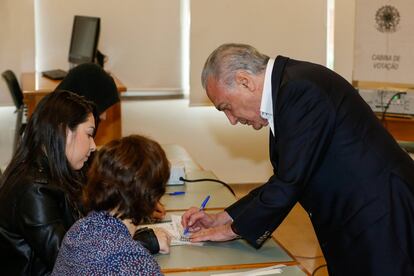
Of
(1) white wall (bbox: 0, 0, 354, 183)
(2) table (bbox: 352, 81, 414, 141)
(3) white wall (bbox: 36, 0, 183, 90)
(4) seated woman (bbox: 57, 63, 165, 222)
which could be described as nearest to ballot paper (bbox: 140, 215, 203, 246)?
(4) seated woman (bbox: 57, 63, 165, 222)

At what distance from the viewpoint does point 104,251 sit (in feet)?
4.31

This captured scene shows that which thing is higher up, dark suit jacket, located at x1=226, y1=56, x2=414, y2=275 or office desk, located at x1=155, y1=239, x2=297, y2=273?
dark suit jacket, located at x1=226, y1=56, x2=414, y2=275

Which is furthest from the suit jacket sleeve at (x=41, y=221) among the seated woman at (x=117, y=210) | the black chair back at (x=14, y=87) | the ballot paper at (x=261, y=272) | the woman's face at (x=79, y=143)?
the black chair back at (x=14, y=87)

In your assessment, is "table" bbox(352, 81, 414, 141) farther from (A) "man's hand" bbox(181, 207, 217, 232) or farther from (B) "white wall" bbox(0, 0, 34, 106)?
(B) "white wall" bbox(0, 0, 34, 106)

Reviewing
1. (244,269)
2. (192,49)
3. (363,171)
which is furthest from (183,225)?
(192,49)

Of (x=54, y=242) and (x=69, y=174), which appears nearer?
(x=54, y=242)

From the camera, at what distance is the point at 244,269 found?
174cm

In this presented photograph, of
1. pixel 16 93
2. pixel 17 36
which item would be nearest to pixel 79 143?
pixel 16 93

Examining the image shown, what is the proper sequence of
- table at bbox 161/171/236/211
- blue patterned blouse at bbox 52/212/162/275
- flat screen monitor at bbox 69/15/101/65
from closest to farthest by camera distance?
blue patterned blouse at bbox 52/212/162/275 < table at bbox 161/171/236/211 < flat screen monitor at bbox 69/15/101/65

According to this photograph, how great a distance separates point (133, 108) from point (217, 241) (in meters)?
3.41

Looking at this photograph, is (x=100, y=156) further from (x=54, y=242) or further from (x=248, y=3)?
(x=248, y=3)

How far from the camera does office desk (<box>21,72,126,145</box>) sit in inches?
166

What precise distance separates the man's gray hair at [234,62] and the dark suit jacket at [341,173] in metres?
0.05

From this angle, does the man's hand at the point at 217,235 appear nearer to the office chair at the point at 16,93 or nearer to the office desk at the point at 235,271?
the office desk at the point at 235,271
